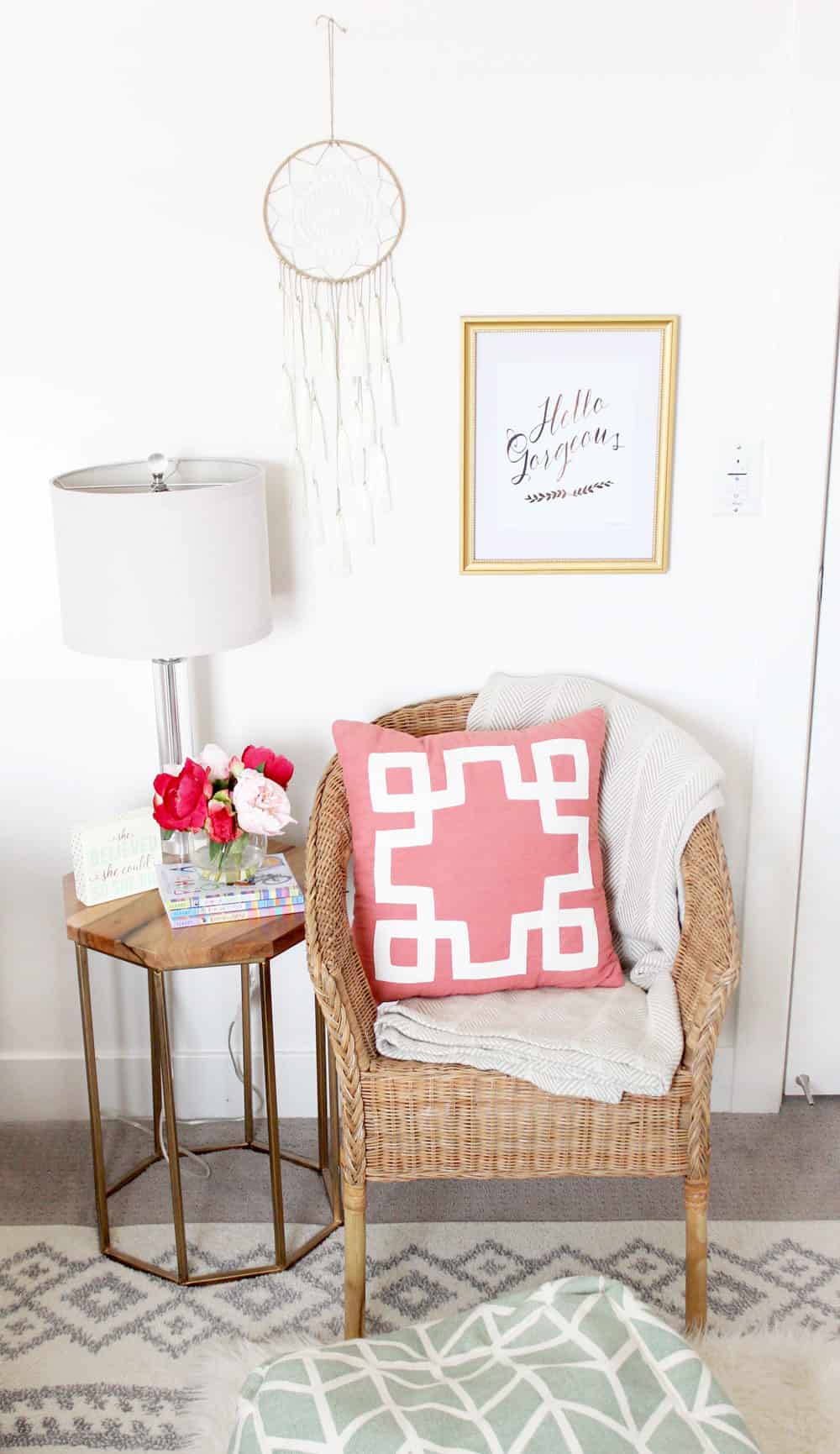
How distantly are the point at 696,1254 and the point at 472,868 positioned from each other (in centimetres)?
64

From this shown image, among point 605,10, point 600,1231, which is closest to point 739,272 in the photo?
point 605,10

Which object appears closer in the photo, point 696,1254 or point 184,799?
point 696,1254

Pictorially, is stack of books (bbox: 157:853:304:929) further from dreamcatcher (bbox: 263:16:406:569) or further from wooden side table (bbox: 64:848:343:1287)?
dreamcatcher (bbox: 263:16:406:569)

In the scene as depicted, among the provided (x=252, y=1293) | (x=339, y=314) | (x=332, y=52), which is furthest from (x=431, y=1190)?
(x=332, y=52)

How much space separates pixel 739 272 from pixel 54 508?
117cm

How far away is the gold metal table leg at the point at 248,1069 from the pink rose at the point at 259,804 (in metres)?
0.41

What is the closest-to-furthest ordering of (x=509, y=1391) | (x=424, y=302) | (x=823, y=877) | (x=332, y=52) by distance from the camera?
(x=509, y=1391) < (x=332, y=52) < (x=424, y=302) < (x=823, y=877)

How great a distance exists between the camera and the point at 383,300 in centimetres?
215

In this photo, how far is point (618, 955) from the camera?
2133mm

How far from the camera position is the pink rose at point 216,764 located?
2.04 m

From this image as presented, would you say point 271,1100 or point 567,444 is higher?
point 567,444

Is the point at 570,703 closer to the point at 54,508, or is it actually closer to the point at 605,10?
the point at 54,508

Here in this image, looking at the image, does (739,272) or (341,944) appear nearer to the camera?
(341,944)

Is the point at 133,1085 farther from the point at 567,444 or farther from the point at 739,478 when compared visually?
the point at 739,478
